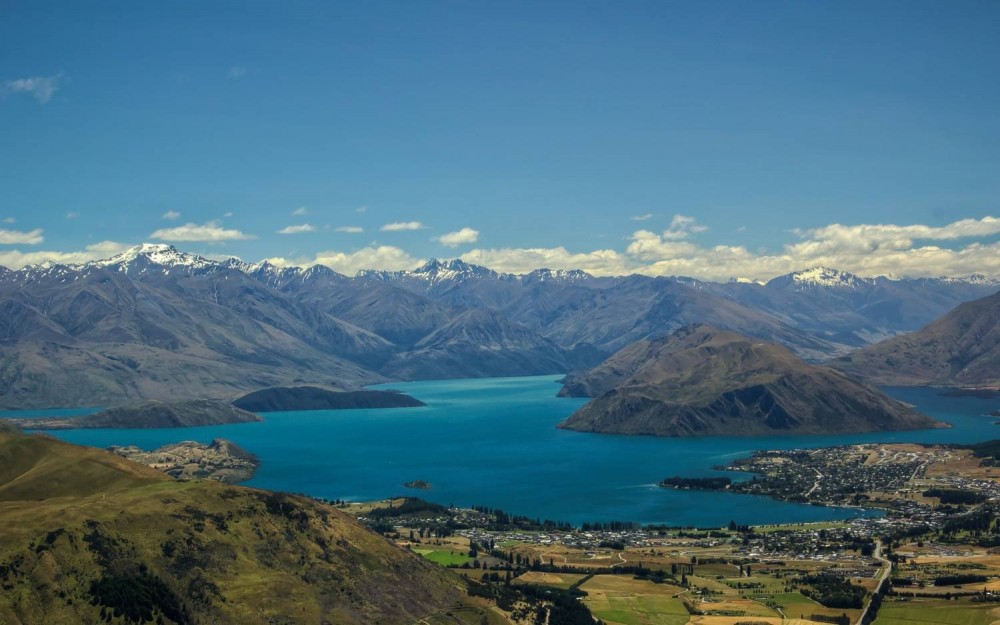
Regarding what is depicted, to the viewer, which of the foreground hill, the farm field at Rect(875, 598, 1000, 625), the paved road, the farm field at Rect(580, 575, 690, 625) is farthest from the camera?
the farm field at Rect(580, 575, 690, 625)

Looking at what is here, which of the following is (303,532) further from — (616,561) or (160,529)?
(616,561)

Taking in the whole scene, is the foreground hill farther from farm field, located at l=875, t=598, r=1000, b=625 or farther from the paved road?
farm field, located at l=875, t=598, r=1000, b=625

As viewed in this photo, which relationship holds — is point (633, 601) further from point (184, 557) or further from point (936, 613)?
point (184, 557)

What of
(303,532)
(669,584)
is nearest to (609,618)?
(669,584)

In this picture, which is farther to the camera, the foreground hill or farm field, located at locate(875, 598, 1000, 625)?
farm field, located at locate(875, 598, 1000, 625)

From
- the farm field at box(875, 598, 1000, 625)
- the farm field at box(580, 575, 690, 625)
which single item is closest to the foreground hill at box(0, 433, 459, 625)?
the farm field at box(580, 575, 690, 625)

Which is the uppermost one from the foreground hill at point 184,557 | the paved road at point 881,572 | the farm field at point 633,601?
the foreground hill at point 184,557

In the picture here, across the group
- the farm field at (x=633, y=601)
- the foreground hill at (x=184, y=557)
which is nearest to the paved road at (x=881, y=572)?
the farm field at (x=633, y=601)

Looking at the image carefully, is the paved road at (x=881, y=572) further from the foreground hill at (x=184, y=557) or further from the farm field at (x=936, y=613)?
the foreground hill at (x=184, y=557)
